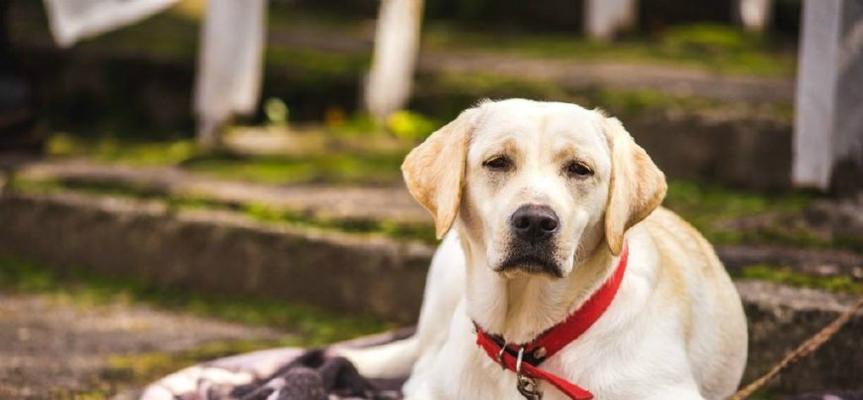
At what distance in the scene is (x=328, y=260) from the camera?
6.34 meters

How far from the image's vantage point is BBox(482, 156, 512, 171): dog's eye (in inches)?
153

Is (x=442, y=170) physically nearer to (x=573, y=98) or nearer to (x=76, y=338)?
(x=76, y=338)

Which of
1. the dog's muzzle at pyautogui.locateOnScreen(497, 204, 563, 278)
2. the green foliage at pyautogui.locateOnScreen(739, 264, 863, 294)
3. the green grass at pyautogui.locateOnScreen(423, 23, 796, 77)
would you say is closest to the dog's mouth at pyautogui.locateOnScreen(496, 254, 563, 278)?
the dog's muzzle at pyautogui.locateOnScreen(497, 204, 563, 278)

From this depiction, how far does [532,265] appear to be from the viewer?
3.75m

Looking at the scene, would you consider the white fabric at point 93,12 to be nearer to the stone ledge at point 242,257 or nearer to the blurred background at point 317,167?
the blurred background at point 317,167

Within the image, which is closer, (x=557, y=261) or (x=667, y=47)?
(x=557, y=261)

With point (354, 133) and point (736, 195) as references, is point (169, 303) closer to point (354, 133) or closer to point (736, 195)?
point (354, 133)

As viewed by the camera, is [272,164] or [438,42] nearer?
[272,164]

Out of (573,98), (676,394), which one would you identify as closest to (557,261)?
(676,394)

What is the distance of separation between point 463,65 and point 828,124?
3.25 m

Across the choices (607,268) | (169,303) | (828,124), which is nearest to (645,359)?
(607,268)

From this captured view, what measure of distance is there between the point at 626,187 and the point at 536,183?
11.3 inches

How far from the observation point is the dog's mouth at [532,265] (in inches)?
147

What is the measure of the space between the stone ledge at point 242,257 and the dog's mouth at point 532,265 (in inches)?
60.4
